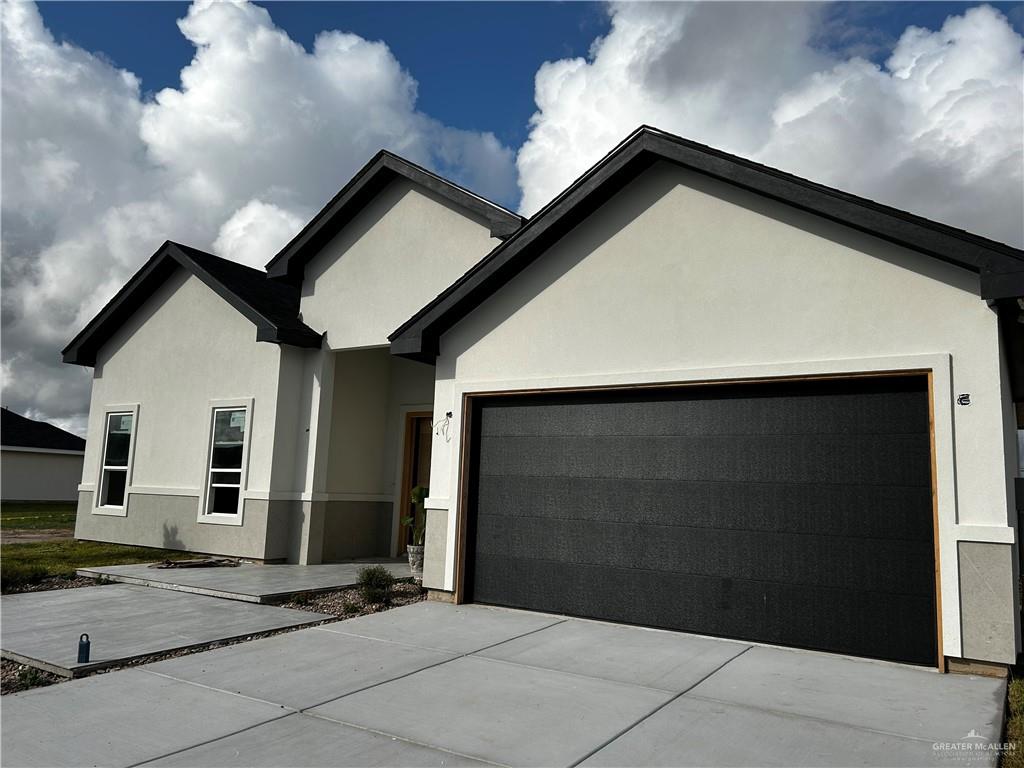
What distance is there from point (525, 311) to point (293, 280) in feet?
20.2

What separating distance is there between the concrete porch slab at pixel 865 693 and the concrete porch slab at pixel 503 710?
820 millimetres

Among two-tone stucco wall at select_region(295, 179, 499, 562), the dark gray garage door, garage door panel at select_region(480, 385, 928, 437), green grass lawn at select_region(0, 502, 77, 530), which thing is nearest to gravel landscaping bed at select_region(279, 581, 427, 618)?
the dark gray garage door

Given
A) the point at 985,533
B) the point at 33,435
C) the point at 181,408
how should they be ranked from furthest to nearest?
the point at 33,435 → the point at 181,408 → the point at 985,533

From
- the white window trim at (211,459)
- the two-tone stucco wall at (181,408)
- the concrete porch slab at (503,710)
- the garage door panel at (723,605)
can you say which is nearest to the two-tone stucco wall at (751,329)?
the garage door panel at (723,605)

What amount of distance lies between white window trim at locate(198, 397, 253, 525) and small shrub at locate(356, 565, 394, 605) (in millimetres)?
3835

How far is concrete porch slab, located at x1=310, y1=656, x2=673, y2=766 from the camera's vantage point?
4488 millimetres

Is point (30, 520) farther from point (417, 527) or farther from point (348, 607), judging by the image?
point (348, 607)

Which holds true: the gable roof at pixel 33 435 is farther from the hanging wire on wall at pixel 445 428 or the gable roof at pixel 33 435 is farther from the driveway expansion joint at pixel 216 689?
the driveway expansion joint at pixel 216 689

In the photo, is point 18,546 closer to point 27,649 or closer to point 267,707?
point 27,649

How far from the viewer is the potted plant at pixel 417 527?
11.4 metres

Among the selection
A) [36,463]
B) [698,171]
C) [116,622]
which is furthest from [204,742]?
[36,463]

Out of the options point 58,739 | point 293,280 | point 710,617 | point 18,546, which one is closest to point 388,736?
point 58,739

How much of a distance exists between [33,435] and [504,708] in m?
39.5

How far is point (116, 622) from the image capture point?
26.0 ft
